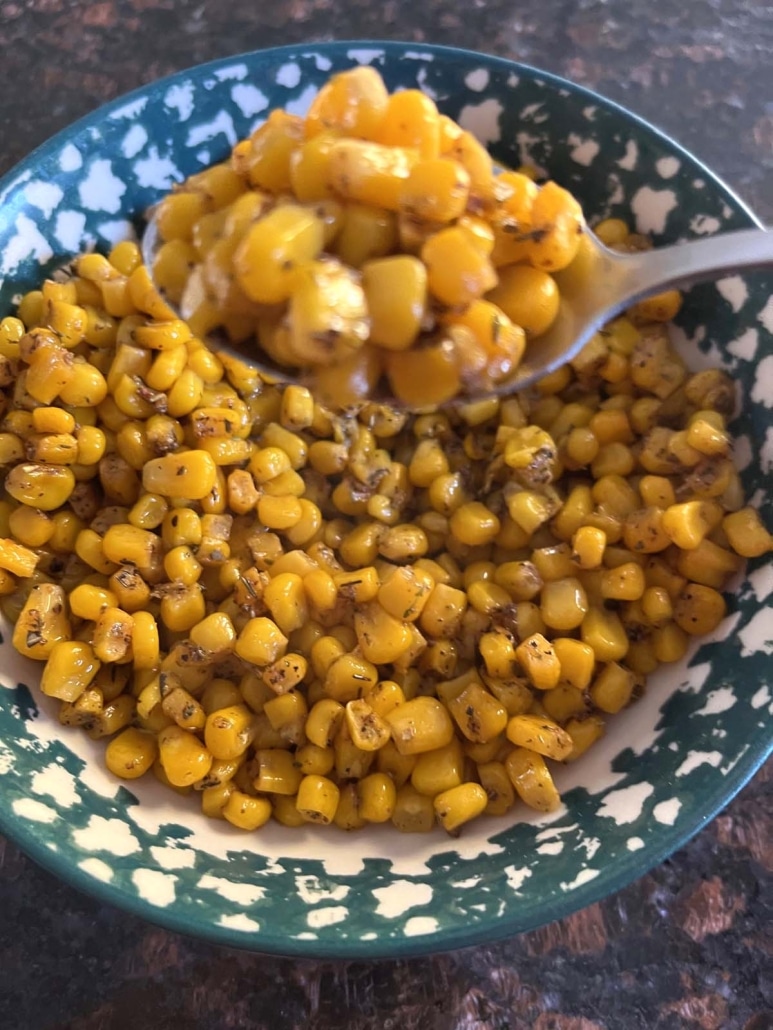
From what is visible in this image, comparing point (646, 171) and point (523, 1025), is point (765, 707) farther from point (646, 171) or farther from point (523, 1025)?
point (646, 171)

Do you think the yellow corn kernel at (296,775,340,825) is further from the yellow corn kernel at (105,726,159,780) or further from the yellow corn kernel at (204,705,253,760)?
the yellow corn kernel at (105,726,159,780)

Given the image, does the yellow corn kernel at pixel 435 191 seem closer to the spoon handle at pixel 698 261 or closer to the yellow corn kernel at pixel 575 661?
the spoon handle at pixel 698 261

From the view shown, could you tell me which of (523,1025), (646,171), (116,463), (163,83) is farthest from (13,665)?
(646,171)

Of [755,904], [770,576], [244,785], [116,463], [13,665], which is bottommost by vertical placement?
[755,904]

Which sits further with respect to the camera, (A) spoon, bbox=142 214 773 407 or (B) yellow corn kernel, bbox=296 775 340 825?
(B) yellow corn kernel, bbox=296 775 340 825

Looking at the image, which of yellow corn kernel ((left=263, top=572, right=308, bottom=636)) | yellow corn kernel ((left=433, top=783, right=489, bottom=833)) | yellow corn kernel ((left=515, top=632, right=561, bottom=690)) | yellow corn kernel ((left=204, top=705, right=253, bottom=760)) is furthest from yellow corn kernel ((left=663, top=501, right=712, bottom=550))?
yellow corn kernel ((left=204, top=705, right=253, bottom=760))

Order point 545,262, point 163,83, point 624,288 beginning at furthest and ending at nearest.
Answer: point 163,83
point 624,288
point 545,262

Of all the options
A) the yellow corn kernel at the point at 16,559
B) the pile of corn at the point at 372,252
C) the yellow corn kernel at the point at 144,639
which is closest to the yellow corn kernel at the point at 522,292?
the pile of corn at the point at 372,252
